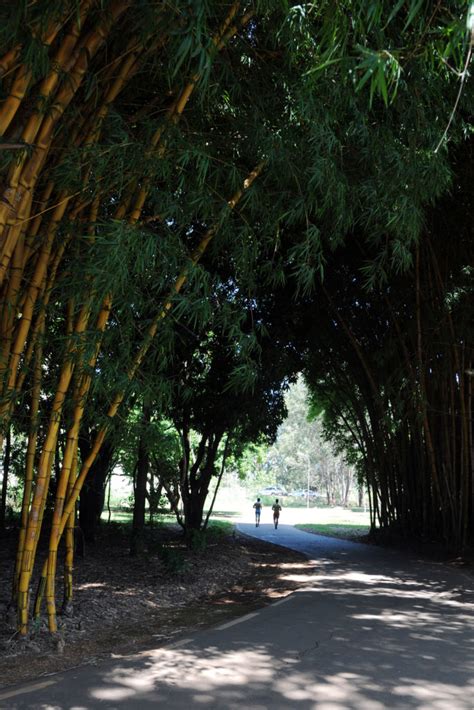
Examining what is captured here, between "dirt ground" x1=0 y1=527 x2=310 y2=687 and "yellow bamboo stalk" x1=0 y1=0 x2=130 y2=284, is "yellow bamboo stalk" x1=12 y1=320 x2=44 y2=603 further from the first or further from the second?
"yellow bamboo stalk" x1=0 y1=0 x2=130 y2=284

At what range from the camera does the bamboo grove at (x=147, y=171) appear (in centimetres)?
392

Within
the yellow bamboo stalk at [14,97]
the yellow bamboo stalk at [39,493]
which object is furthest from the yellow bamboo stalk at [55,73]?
the yellow bamboo stalk at [39,493]

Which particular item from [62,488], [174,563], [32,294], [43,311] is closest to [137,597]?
[174,563]

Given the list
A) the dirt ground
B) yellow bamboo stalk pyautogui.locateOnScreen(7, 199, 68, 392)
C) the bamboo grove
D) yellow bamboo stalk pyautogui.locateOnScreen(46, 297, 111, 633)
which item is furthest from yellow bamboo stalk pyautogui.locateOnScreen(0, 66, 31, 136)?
the dirt ground

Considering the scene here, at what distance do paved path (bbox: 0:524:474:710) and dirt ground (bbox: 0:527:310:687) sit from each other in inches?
17.2

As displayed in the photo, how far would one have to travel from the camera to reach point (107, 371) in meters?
4.73

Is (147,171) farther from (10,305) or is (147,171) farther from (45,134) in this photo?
(10,305)

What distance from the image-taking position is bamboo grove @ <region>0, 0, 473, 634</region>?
392 cm

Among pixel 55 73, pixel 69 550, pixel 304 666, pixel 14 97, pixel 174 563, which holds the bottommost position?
pixel 304 666

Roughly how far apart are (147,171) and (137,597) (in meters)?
4.88

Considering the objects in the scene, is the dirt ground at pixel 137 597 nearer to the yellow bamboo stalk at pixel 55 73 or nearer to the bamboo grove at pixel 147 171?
the bamboo grove at pixel 147 171

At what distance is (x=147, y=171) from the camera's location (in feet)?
14.5

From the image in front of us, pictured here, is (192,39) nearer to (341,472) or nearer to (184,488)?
(184,488)

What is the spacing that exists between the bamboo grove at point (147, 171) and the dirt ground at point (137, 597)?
1.09 feet
